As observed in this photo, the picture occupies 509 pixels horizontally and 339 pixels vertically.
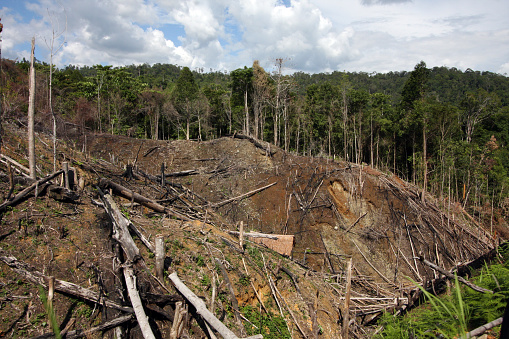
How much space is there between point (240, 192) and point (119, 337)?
10990 mm

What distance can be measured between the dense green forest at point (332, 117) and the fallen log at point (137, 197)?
1240cm

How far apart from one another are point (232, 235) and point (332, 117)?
18.3 m

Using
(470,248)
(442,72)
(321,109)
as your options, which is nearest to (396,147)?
(321,109)

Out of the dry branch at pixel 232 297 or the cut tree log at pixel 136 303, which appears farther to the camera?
the dry branch at pixel 232 297

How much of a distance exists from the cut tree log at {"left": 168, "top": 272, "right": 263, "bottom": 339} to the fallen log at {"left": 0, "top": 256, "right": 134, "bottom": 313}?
34.7 inches

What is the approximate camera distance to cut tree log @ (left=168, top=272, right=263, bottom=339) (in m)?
4.32

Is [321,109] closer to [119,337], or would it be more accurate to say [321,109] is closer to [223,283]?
[223,283]

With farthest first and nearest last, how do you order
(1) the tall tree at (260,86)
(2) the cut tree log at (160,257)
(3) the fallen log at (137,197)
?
(1) the tall tree at (260,86)
(3) the fallen log at (137,197)
(2) the cut tree log at (160,257)

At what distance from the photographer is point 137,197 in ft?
29.6

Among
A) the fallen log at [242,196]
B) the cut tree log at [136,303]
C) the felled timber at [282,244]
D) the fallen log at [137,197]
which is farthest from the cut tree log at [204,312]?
the fallen log at [242,196]

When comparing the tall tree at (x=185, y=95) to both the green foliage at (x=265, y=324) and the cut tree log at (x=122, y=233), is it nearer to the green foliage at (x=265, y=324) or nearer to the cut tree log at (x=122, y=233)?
the cut tree log at (x=122, y=233)

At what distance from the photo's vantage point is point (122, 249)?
6.16 m

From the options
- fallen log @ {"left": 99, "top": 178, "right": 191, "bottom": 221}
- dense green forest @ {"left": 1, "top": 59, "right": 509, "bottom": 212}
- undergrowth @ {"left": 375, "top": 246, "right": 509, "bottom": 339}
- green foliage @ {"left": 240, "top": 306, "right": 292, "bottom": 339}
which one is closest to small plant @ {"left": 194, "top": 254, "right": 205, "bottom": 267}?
green foliage @ {"left": 240, "top": 306, "right": 292, "bottom": 339}

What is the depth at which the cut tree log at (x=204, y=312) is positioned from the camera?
14.2ft
